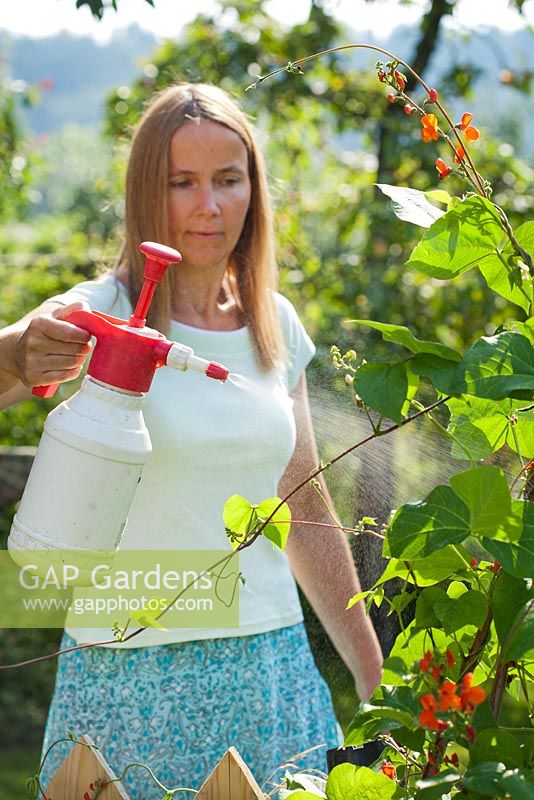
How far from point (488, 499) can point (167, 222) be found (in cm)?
83

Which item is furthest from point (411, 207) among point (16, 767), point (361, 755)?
point (16, 767)

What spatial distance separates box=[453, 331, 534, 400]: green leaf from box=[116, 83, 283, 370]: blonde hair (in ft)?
2.44

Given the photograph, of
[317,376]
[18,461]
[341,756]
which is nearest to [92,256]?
[18,461]

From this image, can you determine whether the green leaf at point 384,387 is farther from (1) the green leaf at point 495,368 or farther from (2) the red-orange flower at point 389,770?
(2) the red-orange flower at point 389,770

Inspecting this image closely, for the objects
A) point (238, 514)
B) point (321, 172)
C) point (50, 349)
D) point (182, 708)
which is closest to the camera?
point (238, 514)

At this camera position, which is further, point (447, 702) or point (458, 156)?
point (458, 156)

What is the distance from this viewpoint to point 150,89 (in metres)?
3.82

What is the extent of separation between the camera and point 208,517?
1.33 meters

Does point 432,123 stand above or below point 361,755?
above

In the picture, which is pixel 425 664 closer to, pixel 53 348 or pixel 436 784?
pixel 436 784

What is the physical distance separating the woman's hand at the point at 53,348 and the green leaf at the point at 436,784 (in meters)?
0.47

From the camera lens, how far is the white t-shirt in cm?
131

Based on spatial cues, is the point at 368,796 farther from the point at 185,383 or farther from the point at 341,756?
the point at 185,383

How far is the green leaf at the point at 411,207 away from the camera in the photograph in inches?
28.8
